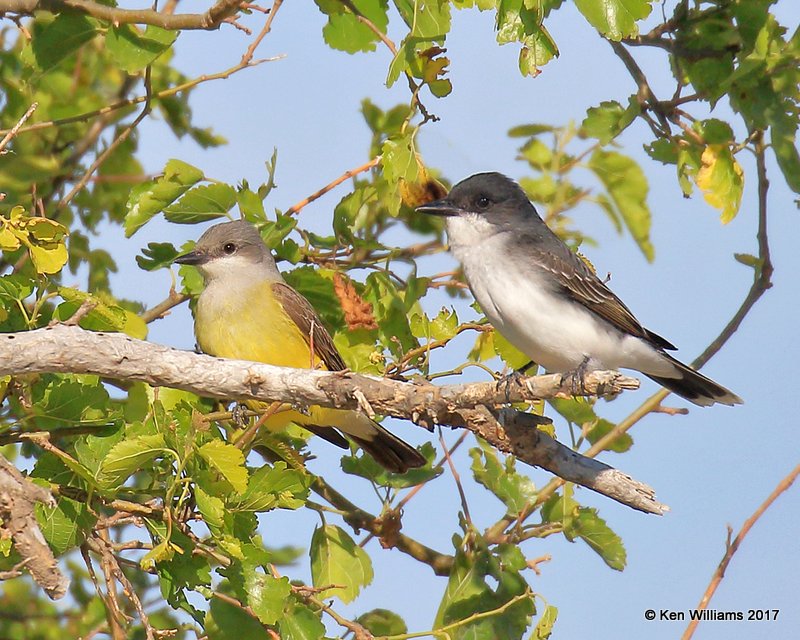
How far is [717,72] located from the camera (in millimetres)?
4430

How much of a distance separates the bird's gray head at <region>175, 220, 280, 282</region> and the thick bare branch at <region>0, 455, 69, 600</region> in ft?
6.68

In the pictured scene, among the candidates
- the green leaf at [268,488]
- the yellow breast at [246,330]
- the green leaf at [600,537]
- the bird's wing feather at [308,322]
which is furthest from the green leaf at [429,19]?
the green leaf at [600,537]

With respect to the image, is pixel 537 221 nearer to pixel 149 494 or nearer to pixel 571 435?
pixel 571 435

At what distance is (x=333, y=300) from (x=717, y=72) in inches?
71.9

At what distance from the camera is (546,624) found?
370cm

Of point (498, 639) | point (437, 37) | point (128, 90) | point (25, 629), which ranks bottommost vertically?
point (25, 629)

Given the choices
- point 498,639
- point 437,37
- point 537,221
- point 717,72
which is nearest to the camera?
point 437,37

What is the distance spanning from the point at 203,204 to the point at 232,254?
2.58 feet

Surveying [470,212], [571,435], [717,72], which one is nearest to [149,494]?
[571,435]

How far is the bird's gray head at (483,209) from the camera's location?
198 inches

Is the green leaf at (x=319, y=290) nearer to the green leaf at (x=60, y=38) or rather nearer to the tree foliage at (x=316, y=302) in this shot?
the tree foliage at (x=316, y=302)

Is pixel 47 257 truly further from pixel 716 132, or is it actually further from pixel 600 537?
pixel 716 132

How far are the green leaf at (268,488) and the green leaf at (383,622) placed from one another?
0.90 metres

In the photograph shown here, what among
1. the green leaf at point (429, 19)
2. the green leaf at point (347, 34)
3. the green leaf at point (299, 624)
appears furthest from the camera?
the green leaf at point (347, 34)
